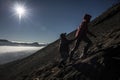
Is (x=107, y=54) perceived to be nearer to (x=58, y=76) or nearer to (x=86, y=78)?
(x=86, y=78)

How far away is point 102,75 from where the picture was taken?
12.6m

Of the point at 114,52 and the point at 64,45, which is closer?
the point at 114,52

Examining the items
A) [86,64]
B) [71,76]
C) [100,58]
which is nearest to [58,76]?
[71,76]

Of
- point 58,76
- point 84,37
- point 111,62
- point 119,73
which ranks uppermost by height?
point 84,37

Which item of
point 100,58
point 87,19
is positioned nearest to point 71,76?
point 100,58

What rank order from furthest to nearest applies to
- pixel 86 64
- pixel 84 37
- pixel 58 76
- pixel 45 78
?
pixel 45 78, pixel 58 76, pixel 84 37, pixel 86 64

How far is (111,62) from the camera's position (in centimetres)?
1298

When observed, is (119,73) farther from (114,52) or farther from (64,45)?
(64,45)

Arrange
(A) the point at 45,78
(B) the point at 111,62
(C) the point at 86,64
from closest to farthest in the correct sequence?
(B) the point at 111,62 < (C) the point at 86,64 < (A) the point at 45,78

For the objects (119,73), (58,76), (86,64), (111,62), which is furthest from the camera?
(58,76)

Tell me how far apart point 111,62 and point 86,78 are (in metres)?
2.10

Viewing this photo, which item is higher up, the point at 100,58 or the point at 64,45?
the point at 64,45

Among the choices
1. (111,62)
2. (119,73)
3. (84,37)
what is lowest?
(119,73)

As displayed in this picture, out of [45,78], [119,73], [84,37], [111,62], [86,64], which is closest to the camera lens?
[119,73]
